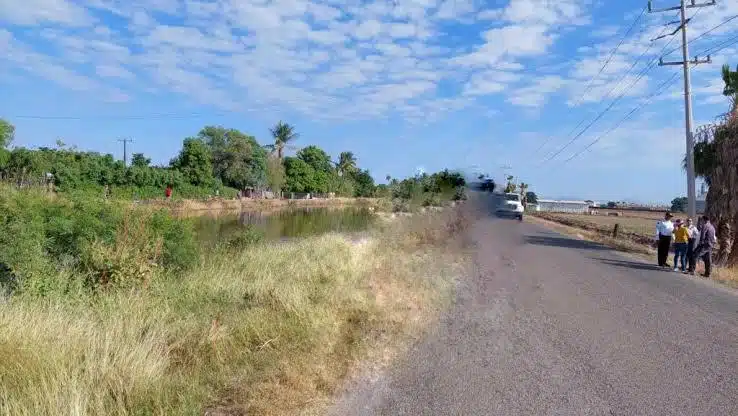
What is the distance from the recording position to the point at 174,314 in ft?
28.4

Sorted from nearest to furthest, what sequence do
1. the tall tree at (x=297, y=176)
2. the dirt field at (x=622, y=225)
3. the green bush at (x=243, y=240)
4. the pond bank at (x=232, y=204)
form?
the green bush at (x=243, y=240)
the dirt field at (x=622, y=225)
the pond bank at (x=232, y=204)
the tall tree at (x=297, y=176)

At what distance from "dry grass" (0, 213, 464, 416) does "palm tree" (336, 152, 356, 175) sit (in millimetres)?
118676

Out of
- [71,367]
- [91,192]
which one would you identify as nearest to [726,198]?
[91,192]

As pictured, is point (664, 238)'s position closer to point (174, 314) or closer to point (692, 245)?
point (692, 245)

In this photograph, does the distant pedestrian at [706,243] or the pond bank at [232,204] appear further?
the pond bank at [232,204]

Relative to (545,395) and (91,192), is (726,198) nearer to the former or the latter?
(545,395)

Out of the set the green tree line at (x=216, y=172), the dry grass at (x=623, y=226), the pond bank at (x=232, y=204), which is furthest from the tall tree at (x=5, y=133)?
the dry grass at (x=623, y=226)

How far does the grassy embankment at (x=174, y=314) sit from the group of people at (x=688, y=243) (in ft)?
24.4

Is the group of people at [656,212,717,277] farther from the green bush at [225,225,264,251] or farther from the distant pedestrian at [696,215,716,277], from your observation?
the green bush at [225,225,264,251]

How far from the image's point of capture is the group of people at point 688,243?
16906 millimetres

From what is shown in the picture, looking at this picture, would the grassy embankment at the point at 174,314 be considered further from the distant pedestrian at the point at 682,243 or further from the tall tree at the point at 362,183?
the tall tree at the point at 362,183

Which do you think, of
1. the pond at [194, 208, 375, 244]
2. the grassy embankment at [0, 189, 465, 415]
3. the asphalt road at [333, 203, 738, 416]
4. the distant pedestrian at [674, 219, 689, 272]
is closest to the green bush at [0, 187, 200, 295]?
the grassy embankment at [0, 189, 465, 415]

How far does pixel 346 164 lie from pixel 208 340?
4904 inches

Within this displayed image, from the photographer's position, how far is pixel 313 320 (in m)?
7.36
